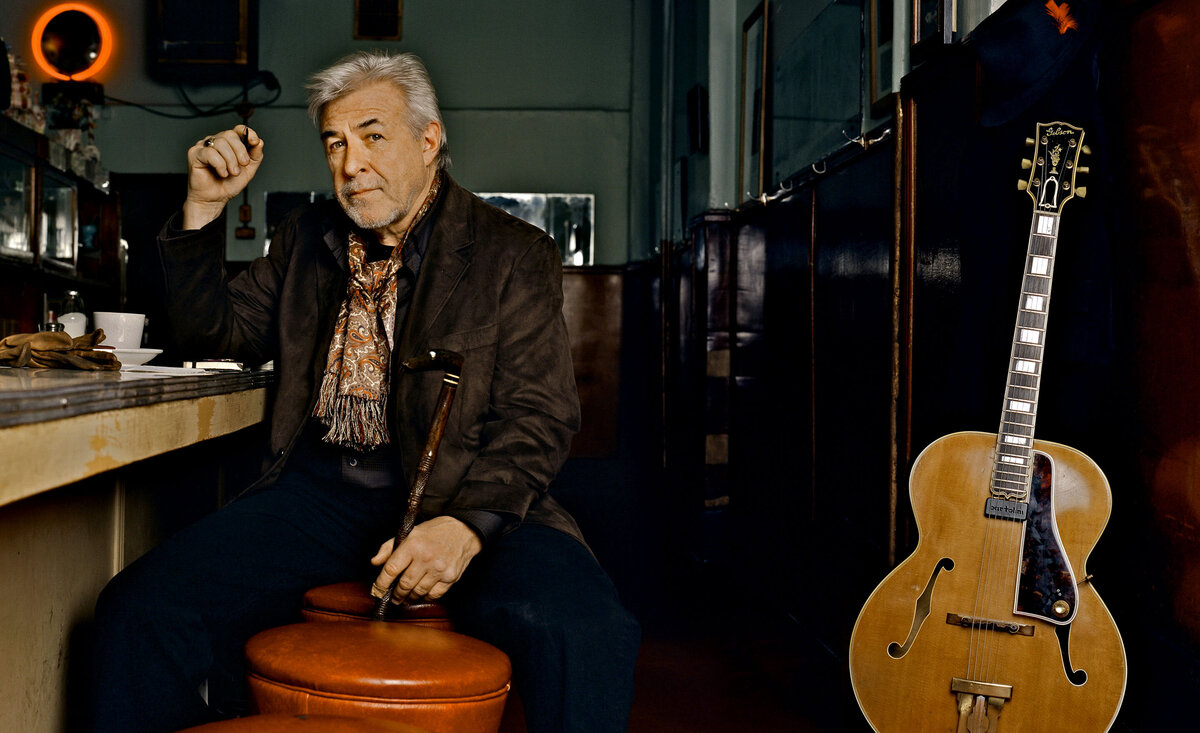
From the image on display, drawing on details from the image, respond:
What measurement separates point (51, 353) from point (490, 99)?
6418 mm

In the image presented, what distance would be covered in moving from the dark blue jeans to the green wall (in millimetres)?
5804

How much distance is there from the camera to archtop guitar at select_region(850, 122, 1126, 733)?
153 centimetres

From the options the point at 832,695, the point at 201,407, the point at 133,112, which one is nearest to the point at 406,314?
the point at 201,407

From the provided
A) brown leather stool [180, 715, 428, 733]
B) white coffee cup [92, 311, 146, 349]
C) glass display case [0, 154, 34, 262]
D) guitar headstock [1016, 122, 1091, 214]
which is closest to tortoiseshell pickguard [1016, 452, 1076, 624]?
guitar headstock [1016, 122, 1091, 214]

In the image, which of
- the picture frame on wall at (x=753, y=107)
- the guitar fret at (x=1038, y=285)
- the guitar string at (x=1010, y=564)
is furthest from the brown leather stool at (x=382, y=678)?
the picture frame on wall at (x=753, y=107)

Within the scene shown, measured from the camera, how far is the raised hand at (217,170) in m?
1.68

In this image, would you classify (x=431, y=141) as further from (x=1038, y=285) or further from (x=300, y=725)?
(x=300, y=725)

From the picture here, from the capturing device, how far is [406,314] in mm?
1793

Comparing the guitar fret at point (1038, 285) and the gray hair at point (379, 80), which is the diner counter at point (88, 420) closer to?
the gray hair at point (379, 80)

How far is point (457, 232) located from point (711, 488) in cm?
283

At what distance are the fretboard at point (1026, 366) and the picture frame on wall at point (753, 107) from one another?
2.55 m

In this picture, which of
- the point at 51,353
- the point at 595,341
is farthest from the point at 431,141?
the point at 595,341

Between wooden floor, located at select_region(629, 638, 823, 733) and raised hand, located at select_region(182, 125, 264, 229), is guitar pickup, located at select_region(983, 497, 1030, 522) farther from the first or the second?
raised hand, located at select_region(182, 125, 264, 229)

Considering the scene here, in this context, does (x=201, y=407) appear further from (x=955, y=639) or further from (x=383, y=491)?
(x=955, y=639)
